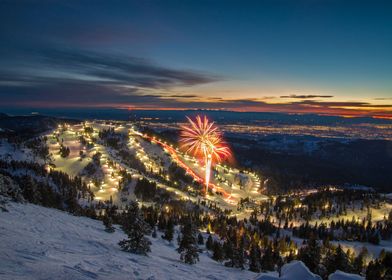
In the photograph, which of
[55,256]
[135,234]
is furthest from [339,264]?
[55,256]

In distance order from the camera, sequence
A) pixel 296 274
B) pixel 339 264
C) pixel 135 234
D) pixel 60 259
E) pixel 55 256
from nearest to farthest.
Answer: pixel 296 274 < pixel 60 259 < pixel 55 256 < pixel 135 234 < pixel 339 264

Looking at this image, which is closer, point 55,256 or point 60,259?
point 60,259

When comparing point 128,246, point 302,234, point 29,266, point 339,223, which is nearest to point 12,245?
point 29,266

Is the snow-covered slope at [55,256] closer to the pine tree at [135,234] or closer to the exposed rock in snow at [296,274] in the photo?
the pine tree at [135,234]

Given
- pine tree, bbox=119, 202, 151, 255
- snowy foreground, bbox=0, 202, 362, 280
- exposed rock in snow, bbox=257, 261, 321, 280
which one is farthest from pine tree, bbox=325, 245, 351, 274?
exposed rock in snow, bbox=257, 261, 321, 280

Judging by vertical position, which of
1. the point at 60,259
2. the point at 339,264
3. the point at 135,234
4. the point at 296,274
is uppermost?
the point at 296,274

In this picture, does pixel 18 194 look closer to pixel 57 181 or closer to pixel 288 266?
pixel 288 266

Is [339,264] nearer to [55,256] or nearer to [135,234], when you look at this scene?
[135,234]

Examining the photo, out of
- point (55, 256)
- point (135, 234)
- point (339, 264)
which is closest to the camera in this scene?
point (55, 256)

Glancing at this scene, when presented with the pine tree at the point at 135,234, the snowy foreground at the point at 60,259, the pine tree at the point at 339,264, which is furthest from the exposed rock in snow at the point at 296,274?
the pine tree at the point at 339,264
